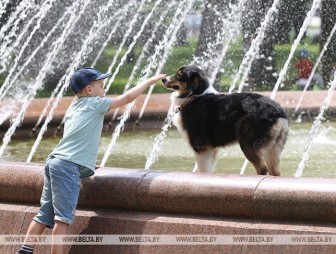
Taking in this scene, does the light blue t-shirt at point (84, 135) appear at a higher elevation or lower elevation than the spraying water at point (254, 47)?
higher

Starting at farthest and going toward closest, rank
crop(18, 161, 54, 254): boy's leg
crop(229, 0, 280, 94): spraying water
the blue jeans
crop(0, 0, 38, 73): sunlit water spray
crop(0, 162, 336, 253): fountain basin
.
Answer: crop(0, 0, 38, 73): sunlit water spray
crop(229, 0, 280, 94): spraying water
crop(18, 161, 54, 254): boy's leg
the blue jeans
crop(0, 162, 336, 253): fountain basin

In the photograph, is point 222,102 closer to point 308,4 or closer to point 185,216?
point 185,216

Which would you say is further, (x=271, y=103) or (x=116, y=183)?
(x=271, y=103)

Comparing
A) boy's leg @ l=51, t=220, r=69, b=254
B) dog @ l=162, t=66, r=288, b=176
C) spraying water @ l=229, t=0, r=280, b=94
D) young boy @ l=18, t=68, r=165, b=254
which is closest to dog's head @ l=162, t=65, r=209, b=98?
dog @ l=162, t=66, r=288, b=176

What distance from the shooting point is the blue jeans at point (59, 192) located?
554cm

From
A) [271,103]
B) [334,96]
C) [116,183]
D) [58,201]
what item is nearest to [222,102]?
[271,103]

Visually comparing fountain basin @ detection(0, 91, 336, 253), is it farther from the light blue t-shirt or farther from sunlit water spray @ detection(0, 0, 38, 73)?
sunlit water spray @ detection(0, 0, 38, 73)

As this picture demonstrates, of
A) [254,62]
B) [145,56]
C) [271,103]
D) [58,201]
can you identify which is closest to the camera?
[58,201]

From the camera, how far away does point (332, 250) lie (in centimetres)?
502

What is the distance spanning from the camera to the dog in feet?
20.9

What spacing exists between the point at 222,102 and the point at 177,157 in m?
3.86

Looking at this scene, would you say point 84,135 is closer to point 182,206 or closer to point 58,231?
point 58,231

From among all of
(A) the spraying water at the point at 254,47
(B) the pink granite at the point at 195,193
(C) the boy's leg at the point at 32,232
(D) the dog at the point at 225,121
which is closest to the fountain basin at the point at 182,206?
(B) the pink granite at the point at 195,193

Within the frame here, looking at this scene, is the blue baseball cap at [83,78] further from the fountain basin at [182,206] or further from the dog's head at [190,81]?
the dog's head at [190,81]
